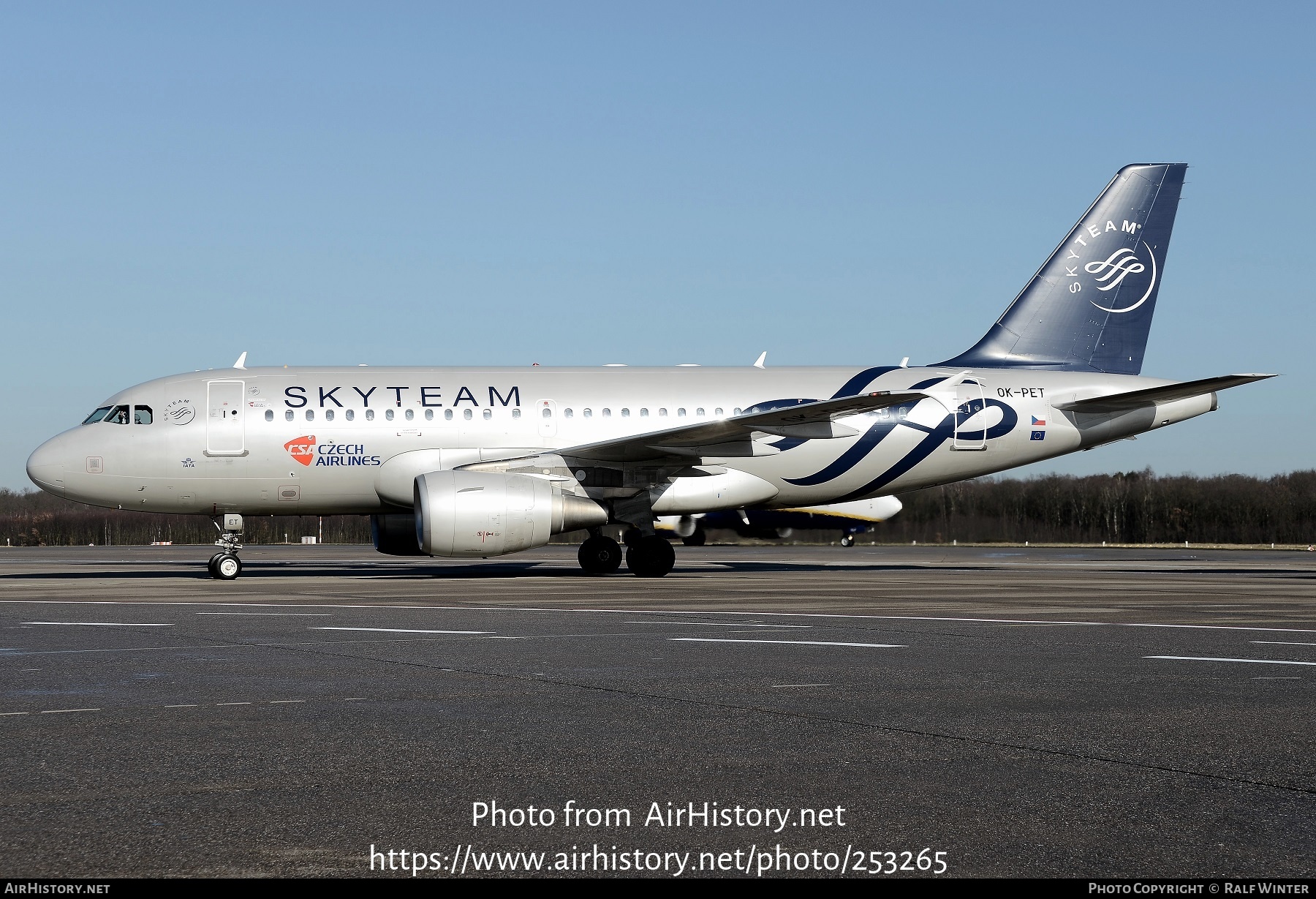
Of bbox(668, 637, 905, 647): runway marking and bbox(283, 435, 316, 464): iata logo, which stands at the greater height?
bbox(283, 435, 316, 464): iata logo

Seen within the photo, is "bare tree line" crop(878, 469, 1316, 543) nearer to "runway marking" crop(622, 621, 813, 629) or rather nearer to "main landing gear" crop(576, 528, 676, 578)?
"main landing gear" crop(576, 528, 676, 578)

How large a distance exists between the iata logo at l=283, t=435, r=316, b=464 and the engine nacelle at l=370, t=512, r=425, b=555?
1.87 meters

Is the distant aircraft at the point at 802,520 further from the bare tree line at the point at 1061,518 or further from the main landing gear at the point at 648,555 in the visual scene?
the main landing gear at the point at 648,555

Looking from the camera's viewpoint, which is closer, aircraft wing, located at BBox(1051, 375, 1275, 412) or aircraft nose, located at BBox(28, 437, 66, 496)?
aircraft nose, located at BBox(28, 437, 66, 496)

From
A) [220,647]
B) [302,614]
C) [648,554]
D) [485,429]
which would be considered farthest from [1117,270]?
[220,647]

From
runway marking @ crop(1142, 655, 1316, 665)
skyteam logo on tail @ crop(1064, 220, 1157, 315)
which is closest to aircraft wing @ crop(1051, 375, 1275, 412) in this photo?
skyteam logo on tail @ crop(1064, 220, 1157, 315)

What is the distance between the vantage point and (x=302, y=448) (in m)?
24.6

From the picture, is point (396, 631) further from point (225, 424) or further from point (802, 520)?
point (802, 520)

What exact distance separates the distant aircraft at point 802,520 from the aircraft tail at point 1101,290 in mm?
19283

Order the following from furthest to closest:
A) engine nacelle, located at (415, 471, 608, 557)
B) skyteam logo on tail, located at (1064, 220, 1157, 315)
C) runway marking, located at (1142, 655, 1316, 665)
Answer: skyteam logo on tail, located at (1064, 220, 1157, 315)
engine nacelle, located at (415, 471, 608, 557)
runway marking, located at (1142, 655, 1316, 665)

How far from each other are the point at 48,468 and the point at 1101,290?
21.8 metres

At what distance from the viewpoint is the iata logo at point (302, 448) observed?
2456 centimetres

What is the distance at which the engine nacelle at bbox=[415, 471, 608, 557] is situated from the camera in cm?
2172
